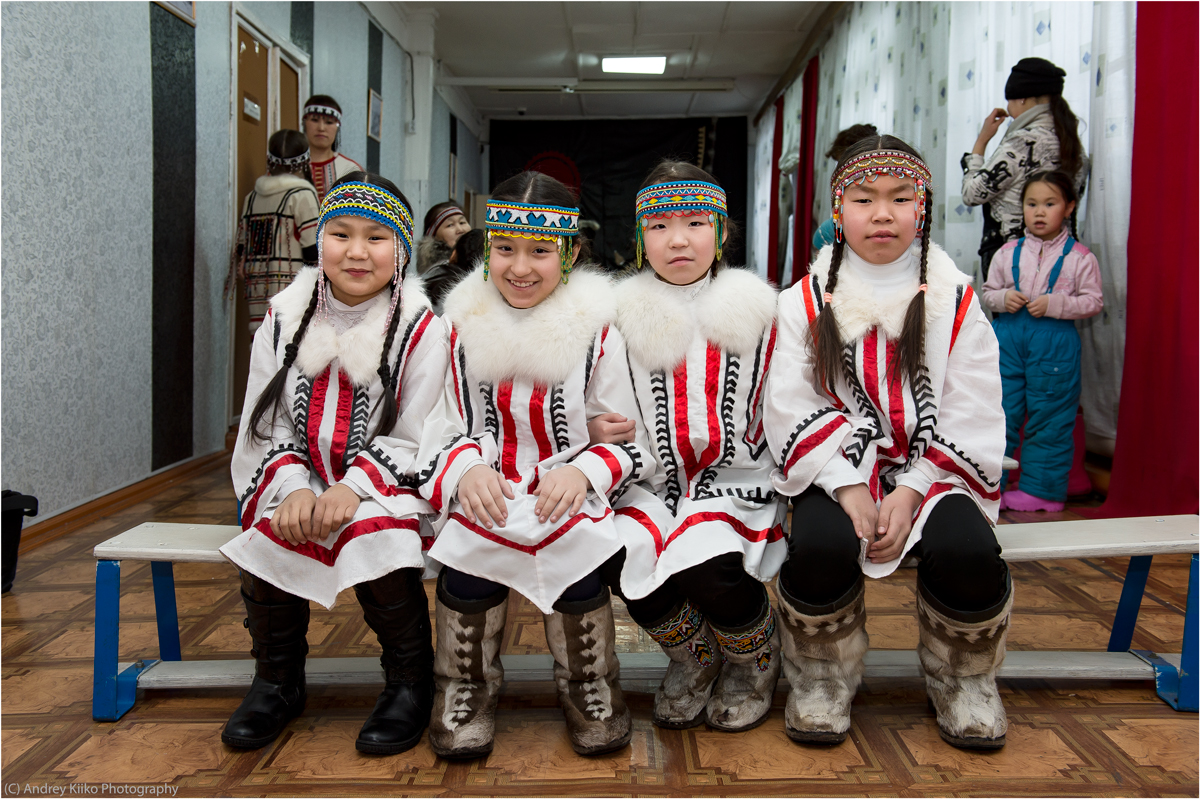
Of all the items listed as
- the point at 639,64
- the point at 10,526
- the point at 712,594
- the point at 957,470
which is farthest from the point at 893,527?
the point at 639,64

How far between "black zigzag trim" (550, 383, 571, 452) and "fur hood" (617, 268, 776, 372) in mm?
170

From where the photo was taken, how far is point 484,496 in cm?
133

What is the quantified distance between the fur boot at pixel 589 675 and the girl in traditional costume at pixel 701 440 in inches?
3.3

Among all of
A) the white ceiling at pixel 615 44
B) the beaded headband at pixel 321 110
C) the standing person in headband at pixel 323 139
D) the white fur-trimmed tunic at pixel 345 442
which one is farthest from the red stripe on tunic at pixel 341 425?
the white ceiling at pixel 615 44

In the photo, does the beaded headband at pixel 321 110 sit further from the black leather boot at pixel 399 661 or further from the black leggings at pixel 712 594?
the black leggings at pixel 712 594

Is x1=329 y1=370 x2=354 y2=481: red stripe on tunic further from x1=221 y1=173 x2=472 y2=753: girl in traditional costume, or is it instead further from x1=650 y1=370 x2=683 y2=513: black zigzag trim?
x1=650 y1=370 x2=683 y2=513: black zigzag trim

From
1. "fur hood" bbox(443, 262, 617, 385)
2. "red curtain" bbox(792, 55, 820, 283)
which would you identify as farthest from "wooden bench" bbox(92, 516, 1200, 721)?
"red curtain" bbox(792, 55, 820, 283)

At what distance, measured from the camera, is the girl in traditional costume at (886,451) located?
1.33 meters

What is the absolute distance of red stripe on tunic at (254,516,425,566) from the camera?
53.2 inches

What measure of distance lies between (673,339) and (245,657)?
3.84 feet

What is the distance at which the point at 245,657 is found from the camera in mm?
1732

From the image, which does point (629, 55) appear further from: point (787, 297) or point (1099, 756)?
point (1099, 756)

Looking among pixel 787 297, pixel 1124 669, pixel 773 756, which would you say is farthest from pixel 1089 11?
pixel 773 756

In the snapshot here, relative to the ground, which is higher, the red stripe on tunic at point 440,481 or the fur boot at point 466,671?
the red stripe on tunic at point 440,481
